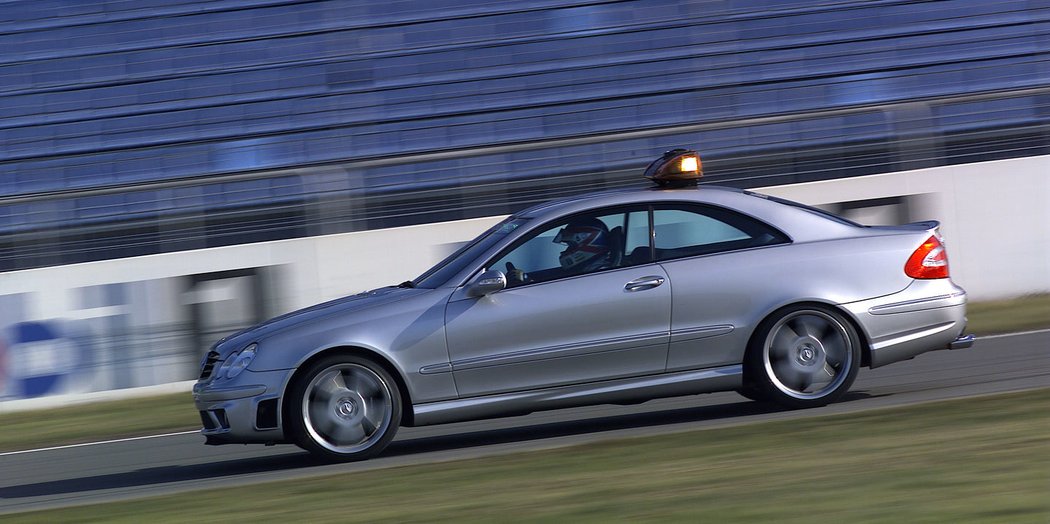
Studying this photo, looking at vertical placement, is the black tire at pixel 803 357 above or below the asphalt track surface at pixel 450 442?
above

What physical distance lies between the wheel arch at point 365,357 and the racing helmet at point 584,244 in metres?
1.08

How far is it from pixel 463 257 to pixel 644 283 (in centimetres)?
105

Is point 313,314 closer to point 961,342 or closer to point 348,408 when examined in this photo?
point 348,408

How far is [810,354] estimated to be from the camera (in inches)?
271

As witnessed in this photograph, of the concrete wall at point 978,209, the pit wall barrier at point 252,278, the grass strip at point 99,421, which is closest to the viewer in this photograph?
the grass strip at point 99,421

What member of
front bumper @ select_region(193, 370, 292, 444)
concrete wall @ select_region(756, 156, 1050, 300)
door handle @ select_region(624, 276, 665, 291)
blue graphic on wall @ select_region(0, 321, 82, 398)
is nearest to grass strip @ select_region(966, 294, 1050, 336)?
concrete wall @ select_region(756, 156, 1050, 300)

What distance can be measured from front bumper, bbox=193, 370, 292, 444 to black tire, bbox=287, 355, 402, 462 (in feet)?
0.27

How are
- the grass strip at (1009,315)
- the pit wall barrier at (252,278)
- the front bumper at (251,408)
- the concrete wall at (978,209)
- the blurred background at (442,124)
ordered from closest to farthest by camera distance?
the front bumper at (251,408) → the grass strip at (1009,315) → the pit wall barrier at (252,278) → the blurred background at (442,124) → the concrete wall at (978,209)

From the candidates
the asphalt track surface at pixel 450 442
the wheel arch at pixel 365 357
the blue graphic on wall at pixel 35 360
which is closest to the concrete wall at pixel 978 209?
the asphalt track surface at pixel 450 442

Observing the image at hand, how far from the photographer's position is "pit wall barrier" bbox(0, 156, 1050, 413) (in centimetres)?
1070

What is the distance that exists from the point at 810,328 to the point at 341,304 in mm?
2578

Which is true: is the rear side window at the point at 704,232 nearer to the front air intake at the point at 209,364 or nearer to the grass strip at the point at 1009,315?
the front air intake at the point at 209,364

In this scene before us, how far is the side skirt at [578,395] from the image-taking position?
6.61m

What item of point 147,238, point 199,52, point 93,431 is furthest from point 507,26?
point 93,431
